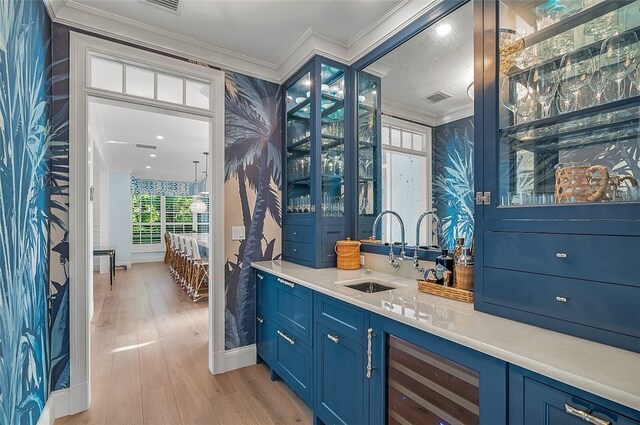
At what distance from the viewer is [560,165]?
51.8 inches

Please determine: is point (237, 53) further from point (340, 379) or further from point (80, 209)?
point (340, 379)

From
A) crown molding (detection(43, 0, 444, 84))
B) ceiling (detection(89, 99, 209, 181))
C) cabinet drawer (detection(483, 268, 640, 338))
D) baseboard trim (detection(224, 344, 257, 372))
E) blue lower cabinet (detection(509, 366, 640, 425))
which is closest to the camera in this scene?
blue lower cabinet (detection(509, 366, 640, 425))

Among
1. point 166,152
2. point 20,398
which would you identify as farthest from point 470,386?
point 166,152

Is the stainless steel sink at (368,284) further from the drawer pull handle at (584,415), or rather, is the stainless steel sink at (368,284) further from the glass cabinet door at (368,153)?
the drawer pull handle at (584,415)

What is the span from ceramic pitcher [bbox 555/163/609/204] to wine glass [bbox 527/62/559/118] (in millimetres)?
289

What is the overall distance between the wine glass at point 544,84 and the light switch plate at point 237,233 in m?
2.27

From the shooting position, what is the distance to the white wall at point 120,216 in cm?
821

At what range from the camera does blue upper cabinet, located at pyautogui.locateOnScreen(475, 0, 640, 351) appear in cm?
106

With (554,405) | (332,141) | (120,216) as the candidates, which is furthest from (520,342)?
(120,216)

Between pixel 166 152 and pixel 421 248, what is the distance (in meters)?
6.39

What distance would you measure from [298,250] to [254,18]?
1834mm

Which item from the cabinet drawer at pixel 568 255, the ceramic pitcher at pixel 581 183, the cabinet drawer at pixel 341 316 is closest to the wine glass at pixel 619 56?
the ceramic pitcher at pixel 581 183

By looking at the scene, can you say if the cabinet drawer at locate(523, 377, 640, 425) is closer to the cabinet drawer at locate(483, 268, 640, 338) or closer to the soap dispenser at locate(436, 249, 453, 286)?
the cabinet drawer at locate(483, 268, 640, 338)

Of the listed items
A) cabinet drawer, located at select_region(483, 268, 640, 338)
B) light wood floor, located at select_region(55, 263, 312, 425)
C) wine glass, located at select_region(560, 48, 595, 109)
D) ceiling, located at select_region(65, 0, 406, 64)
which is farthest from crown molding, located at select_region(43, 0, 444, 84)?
light wood floor, located at select_region(55, 263, 312, 425)
